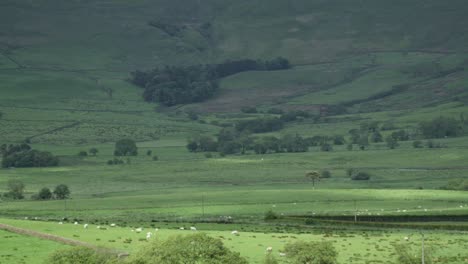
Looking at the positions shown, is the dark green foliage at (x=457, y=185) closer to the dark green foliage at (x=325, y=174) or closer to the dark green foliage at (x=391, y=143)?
the dark green foliage at (x=325, y=174)

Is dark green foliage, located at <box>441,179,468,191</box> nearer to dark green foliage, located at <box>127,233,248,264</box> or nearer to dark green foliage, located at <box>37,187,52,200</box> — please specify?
dark green foliage, located at <box>37,187,52,200</box>

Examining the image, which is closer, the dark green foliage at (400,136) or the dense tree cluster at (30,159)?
the dense tree cluster at (30,159)

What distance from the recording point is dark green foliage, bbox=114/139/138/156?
182 meters

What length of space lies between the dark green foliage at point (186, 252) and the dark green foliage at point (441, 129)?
142570mm

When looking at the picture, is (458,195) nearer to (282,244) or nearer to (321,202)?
(321,202)

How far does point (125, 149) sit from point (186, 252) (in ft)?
432

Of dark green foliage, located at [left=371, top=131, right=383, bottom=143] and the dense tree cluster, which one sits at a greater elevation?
dark green foliage, located at [left=371, top=131, right=383, bottom=143]

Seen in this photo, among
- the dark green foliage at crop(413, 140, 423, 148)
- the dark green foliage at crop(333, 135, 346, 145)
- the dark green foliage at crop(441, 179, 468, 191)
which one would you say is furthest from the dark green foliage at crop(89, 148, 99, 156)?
the dark green foliage at crop(441, 179, 468, 191)

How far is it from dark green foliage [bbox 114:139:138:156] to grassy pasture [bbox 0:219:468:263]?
313 ft

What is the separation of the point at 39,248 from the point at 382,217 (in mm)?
40191

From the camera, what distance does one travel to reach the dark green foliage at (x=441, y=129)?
630 feet

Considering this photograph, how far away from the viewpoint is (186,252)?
2051 inches

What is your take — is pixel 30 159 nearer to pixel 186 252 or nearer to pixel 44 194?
pixel 44 194

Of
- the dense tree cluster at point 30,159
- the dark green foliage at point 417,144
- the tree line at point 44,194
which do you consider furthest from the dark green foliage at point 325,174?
the dense tree cluster at point 30,159
